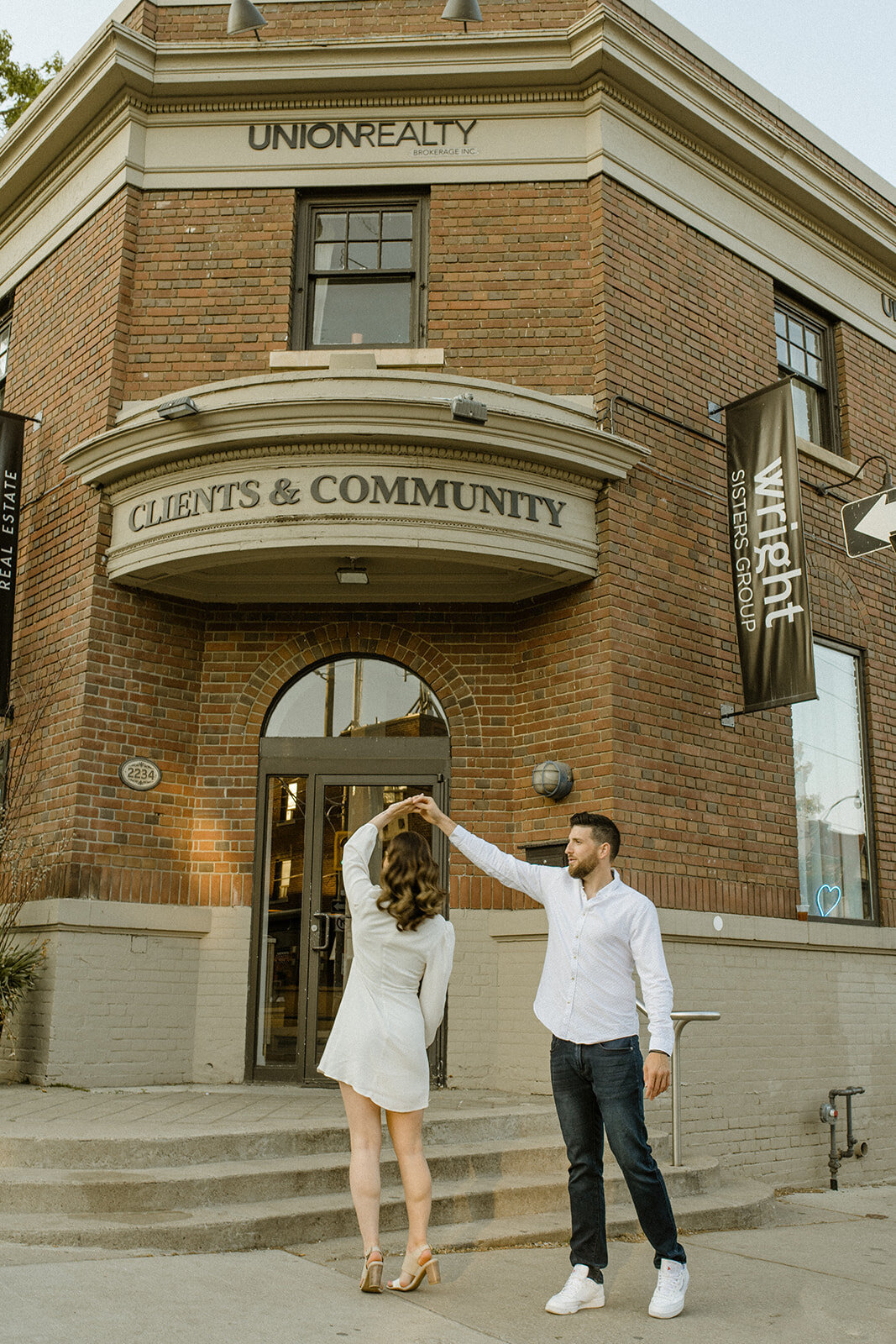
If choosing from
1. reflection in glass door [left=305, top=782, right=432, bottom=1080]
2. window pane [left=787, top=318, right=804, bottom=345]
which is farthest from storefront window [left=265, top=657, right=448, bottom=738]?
window pane [left=787, top=318, right=804, bottom=345]

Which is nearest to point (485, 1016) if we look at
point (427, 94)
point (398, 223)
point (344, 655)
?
point (344, 655)

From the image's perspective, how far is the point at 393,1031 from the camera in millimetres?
4695

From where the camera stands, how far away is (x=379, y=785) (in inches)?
352

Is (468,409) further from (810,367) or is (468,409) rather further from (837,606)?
(810,367)

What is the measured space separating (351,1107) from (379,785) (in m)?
4.33

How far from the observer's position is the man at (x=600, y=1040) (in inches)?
179

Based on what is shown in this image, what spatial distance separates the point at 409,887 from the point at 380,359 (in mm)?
5175

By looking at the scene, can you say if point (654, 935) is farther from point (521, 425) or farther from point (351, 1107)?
point (521, 425)

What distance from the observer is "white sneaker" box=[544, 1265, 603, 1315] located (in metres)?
4.57

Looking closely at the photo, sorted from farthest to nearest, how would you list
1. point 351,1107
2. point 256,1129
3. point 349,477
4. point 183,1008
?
point 183,1008
point 349,477
point 256,1129
point 351,1107

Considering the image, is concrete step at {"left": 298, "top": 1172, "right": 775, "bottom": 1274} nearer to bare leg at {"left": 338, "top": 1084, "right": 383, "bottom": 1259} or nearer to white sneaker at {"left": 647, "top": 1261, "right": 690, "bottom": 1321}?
bare leg at {"left": 338, "top": 1084, "right": 383, "bottom": 1259}

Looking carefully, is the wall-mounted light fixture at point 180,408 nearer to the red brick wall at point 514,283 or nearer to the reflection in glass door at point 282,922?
the red brick wall at point 514,283

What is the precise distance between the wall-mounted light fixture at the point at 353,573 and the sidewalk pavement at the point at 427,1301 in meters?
4.48

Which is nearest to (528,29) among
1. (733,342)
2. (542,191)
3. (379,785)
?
(542,191)
